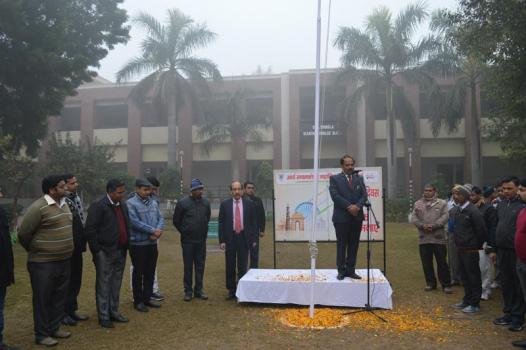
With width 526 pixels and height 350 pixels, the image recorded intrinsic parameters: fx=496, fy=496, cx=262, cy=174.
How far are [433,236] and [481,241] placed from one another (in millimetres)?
1693

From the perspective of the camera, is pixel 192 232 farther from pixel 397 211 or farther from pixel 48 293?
pixel 397 211

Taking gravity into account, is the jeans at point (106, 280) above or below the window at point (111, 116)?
below

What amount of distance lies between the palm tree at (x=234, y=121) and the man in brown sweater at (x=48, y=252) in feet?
87.3

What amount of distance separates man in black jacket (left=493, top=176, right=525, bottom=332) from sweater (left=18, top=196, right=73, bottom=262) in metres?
5.56

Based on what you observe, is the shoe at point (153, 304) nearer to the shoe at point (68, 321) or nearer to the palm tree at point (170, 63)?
the shoe at point (68, 321)

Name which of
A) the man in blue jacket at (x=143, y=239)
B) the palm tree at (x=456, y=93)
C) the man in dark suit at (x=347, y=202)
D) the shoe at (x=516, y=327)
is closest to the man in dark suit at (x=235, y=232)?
the man in blue jacket at (x=143, y=239)

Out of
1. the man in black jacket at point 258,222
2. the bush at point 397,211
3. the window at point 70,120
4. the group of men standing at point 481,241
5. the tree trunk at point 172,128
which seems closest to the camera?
the group of men standing at point 481,241

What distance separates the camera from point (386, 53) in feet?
92.0

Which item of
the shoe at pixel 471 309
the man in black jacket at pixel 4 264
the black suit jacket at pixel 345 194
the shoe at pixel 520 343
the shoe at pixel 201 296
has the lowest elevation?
the shoe at pixel 201 296

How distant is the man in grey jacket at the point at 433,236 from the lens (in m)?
8.75

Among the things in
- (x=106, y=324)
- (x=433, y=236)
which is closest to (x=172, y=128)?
(x=433, y=236)

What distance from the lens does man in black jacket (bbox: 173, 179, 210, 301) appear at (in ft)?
26.6

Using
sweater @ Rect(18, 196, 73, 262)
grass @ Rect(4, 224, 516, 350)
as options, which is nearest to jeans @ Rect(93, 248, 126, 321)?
grass @ Rect(4, 224, 516, 350)

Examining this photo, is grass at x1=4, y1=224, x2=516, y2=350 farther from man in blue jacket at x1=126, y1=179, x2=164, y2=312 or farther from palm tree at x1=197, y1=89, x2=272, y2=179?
palm tree at x1=197, y1=89, x2=272, y2=179
